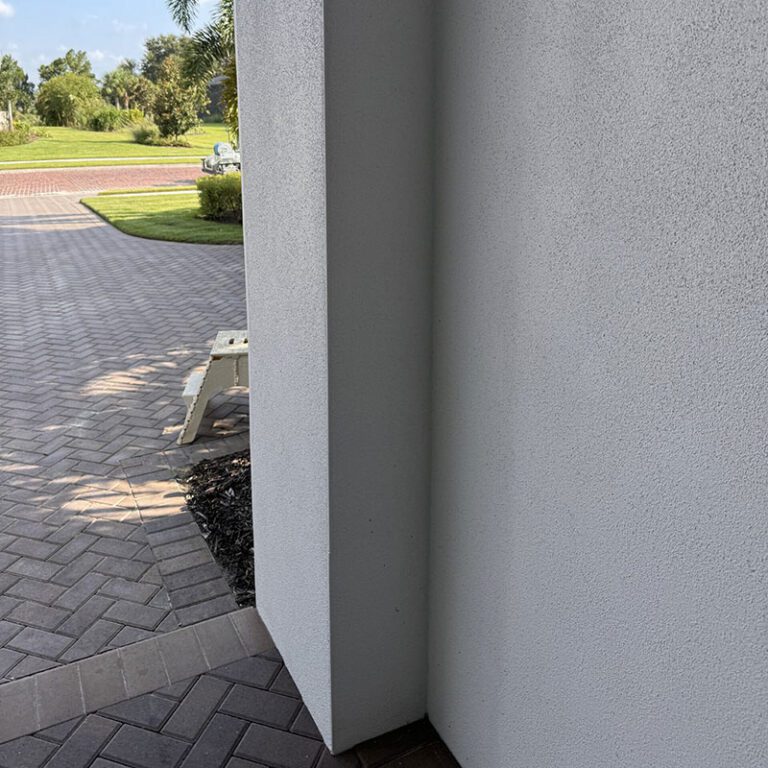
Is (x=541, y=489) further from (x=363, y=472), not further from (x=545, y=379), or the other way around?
(x=363, y=472)

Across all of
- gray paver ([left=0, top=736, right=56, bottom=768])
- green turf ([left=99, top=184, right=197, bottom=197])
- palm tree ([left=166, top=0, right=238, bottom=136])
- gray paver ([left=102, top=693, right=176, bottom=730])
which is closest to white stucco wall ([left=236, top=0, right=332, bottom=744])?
gray paver ([left=102, top=693, right=176, bottom=730])

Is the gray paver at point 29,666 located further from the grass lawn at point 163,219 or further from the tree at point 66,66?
the tree at point 66,66

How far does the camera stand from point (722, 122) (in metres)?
1.28

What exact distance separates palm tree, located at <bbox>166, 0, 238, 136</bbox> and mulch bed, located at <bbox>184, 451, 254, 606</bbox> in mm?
9675

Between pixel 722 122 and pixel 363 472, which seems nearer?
pixel 722 122

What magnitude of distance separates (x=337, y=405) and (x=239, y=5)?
1379mm

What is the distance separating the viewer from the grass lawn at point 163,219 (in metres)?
14.7

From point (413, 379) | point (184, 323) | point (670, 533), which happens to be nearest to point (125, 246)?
point (184, 323)

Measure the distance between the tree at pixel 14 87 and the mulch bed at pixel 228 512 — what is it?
45443 mm

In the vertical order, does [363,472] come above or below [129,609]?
above

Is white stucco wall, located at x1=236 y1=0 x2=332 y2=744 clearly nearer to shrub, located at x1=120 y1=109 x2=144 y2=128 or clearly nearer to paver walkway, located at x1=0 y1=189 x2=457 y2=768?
paver walkway, located at x1=0 y1=189 x2=457 y2=768

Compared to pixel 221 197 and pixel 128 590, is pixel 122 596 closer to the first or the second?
pixel 128 590

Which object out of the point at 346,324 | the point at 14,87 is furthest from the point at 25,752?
the point at 14,87

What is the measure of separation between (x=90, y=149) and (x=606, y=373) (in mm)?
38591
